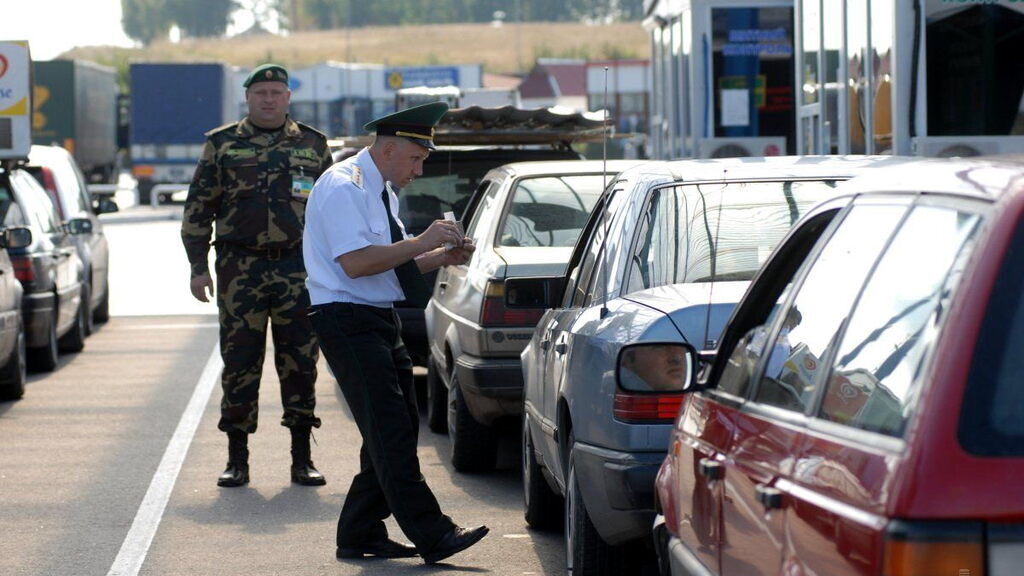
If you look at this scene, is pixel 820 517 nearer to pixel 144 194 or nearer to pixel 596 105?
pixel 144 194

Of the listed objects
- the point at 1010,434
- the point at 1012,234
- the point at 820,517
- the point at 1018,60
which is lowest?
the point at 820,517

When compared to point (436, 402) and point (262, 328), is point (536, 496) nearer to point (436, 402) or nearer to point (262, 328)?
point (262, 328)

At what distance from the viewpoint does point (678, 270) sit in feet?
18.7

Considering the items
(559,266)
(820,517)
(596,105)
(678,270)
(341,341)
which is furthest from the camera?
(596,105)

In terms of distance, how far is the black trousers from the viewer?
6336 mm

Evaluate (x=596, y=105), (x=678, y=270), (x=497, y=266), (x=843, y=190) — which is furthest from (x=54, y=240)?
(x=596, y=105)

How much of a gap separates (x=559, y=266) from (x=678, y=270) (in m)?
2.42

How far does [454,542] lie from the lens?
21.0 feet

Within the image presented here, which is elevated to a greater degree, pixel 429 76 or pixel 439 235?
pixel 429 76

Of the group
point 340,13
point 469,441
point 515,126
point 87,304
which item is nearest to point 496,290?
point 469,441

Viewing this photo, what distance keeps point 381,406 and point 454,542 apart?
1.97 feet

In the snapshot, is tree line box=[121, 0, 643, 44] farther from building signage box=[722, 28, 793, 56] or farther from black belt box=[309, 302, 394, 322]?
black belt box=[309, 302, 394, 322]

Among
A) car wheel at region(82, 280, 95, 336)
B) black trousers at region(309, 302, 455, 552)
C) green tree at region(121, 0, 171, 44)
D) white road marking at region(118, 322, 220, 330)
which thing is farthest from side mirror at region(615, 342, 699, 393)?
green tree at region(121, 0, 171, 44)

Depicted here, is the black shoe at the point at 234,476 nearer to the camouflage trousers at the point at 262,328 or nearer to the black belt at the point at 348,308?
the camouflage trousers at the point at 262,328
